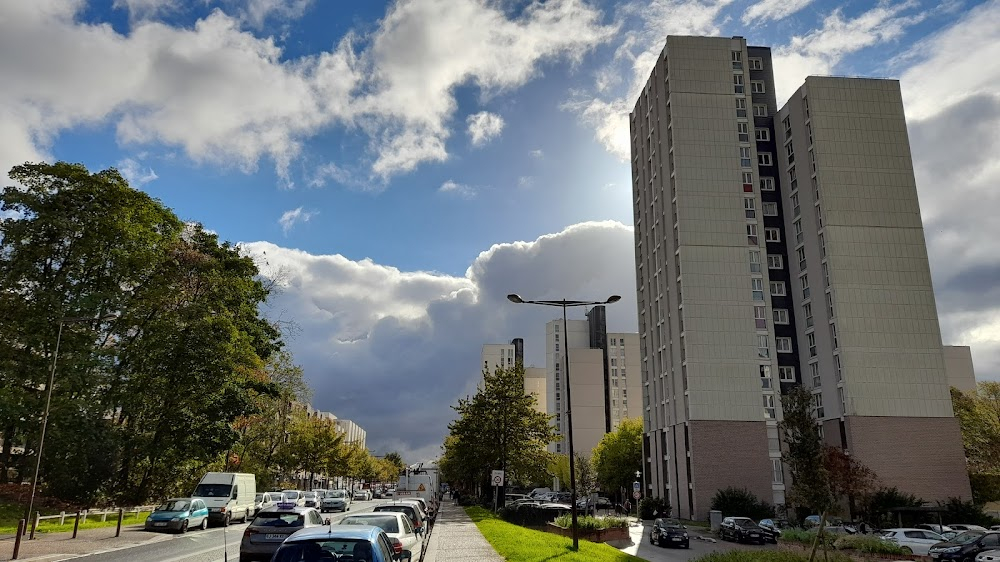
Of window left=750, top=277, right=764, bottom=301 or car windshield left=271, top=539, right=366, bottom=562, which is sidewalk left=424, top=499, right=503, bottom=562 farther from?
window left=750, top=277, right=764, bottom=301

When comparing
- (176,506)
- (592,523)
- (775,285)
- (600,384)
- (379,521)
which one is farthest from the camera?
(600,384)

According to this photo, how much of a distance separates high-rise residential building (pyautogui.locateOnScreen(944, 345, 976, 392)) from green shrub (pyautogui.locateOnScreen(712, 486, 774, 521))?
52.6 metres

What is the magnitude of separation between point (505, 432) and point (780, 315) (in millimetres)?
26875

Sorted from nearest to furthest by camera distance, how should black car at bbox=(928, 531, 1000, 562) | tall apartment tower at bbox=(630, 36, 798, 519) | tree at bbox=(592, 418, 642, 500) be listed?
1. black car at bbox=(928, 531, 1000, 562)
2. tall apartment tower at bbox=(630, 36, 798, 519)
3. tree at bbox=(592, 418, 642, 500)

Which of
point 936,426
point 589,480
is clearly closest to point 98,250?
point 936,426

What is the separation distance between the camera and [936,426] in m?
50.2

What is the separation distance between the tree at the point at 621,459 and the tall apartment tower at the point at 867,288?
3029 cm

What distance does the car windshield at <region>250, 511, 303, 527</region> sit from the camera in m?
16.2

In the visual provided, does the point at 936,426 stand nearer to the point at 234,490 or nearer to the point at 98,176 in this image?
the point at 234,490

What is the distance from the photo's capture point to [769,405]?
55.0 m

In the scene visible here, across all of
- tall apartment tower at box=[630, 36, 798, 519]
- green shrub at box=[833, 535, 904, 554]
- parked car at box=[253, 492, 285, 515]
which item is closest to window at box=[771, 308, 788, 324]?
tall apartment tower at box=[630, 36, 798, 519]

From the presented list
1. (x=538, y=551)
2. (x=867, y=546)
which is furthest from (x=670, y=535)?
(x=538, y=551)

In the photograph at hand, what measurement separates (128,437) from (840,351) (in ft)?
164

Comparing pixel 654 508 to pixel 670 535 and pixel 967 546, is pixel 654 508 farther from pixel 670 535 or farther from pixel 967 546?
pixel 967 546
